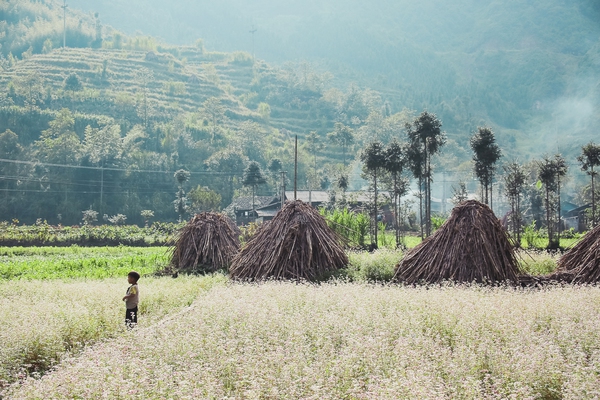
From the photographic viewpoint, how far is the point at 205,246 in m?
18.6

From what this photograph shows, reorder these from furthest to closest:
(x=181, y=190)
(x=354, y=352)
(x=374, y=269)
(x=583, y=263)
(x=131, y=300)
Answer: (x=181, y=190), (x=374, y=269), (x=583, y=263), (x=131, y=300), (x=354, y=352)

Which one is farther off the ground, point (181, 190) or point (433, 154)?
point (433, 154)

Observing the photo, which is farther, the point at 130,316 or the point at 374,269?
the point at 374,269

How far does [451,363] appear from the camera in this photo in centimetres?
660

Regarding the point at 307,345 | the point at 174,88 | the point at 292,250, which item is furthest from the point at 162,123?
the point at 307,345

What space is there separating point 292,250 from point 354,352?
842 centimetres

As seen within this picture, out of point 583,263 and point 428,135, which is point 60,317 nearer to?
point 583,263

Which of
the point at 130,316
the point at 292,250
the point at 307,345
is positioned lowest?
the point at 130,316

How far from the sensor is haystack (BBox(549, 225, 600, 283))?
13.7m

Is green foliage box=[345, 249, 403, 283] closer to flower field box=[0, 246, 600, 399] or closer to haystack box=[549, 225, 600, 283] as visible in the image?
flower field box=[0, 246, 600, 399]

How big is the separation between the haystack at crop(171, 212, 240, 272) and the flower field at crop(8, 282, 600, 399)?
7.70 m

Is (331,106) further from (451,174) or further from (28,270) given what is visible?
(28,270)

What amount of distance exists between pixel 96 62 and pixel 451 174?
284 feet

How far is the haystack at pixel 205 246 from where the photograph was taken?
61.1 ft
